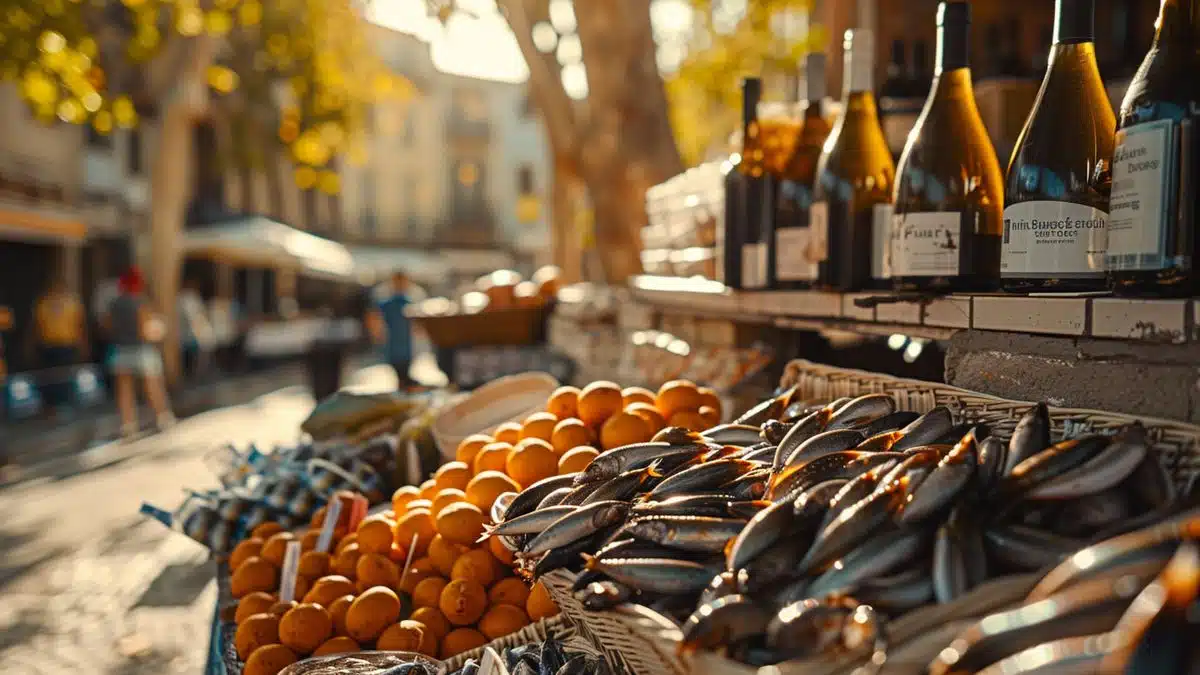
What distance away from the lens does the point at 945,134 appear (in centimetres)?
220

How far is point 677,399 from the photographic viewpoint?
2.63m

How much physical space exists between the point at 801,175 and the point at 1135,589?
215 cm

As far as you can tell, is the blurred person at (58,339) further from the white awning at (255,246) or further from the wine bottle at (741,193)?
the wine bottle at (741,193)

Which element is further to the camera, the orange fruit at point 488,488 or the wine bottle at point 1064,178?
the orange fruit at point 488,488

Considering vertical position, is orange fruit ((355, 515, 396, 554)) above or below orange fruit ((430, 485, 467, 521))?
A: below

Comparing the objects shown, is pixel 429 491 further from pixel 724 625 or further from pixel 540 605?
pixel 724 625

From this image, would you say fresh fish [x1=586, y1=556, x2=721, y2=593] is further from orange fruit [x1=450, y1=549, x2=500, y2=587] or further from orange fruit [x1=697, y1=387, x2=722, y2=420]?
orange fruit [x1=697, y1=387, x2=722, y2=420]

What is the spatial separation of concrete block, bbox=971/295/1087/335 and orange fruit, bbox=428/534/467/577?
1.35 metres

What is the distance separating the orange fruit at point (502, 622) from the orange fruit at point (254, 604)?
65cm

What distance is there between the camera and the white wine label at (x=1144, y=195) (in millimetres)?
1405

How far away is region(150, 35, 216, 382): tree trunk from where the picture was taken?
1310 centimetres

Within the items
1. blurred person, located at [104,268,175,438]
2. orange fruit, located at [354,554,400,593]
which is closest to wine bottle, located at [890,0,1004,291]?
orange fruit, located at [354,554,400,593]

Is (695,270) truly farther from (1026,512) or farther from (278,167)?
(278,167)

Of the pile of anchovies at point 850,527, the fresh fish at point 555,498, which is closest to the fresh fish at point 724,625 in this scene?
the pile of anchovies at point 850,527
